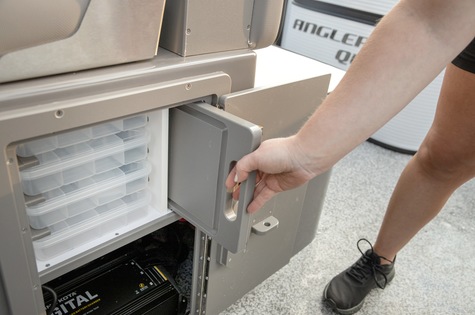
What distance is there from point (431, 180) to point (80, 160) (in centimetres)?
72

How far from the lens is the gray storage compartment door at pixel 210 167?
0.56 meters

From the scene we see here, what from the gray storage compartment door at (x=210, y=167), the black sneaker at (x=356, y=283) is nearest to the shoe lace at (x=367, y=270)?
the black sneaker at (x=356, y=283)

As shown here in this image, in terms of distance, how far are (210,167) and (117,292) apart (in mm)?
342

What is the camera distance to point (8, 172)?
440 millimetres

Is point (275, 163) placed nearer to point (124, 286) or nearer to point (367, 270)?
point (124, 286)

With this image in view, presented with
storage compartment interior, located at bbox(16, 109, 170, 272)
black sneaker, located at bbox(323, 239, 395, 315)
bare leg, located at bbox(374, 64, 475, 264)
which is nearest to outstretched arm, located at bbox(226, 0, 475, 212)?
storage compartment interior, located at bbox(16, 109, 170, 272)

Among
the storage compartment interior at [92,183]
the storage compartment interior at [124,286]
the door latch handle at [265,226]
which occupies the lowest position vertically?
the storage compartment interior at [124,286]

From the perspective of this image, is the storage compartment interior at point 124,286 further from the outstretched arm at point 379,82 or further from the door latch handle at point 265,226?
the outstretched arm at point 379,82

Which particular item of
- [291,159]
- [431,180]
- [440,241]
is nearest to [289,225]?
[431,180]

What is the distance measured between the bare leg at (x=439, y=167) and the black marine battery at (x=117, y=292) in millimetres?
526

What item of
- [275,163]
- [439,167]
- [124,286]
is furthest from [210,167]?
[439,167]

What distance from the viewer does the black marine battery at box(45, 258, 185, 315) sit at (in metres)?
0.75

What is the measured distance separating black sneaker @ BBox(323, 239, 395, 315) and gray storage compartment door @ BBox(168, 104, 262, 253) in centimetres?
47

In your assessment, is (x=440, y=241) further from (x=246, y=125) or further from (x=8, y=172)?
(x=8, y=172)
